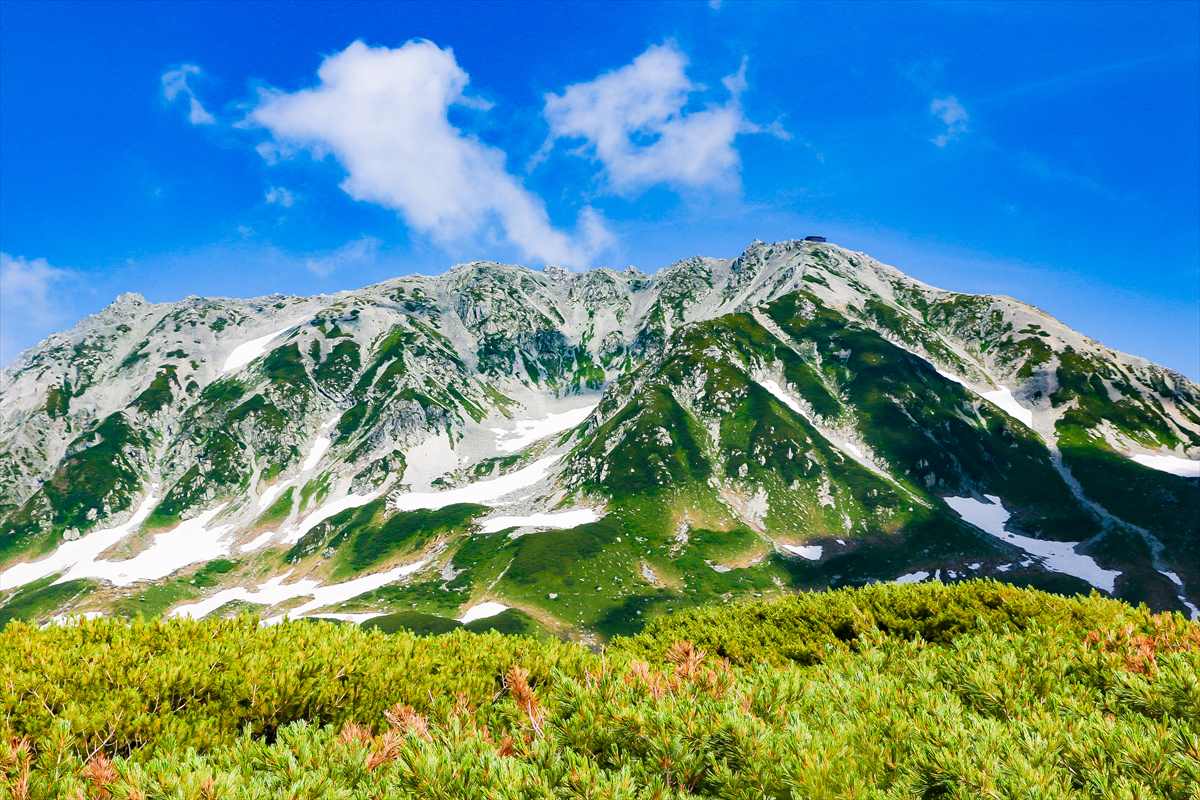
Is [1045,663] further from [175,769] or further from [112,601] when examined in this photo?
[112,601]

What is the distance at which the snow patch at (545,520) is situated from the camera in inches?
6826

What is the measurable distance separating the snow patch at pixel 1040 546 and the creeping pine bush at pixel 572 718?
6236 inches

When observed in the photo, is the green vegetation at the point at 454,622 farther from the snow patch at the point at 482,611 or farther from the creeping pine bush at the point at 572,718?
the creeping pine bush at the point at 572,718

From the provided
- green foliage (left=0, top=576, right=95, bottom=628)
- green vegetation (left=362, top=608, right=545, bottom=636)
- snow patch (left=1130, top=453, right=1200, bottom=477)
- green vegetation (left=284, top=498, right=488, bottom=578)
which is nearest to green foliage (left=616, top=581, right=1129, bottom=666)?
green vegetation (left=362, top=608, right=545, bottom=636)

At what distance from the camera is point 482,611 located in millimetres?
132125

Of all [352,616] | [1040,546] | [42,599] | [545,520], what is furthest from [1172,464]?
[42,599]

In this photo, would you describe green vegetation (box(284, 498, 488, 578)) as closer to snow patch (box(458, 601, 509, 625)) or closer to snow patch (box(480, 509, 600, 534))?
snow patch (box(480, 509, 600, 534))

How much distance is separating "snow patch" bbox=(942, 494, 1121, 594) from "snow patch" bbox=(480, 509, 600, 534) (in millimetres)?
110888

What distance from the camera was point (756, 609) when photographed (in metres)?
23.9

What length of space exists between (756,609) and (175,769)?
20.7 m

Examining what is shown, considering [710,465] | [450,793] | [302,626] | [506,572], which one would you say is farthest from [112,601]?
[450,793]

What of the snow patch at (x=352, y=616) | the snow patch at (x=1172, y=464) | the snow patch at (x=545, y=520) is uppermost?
Result: the snow patch at (x=1172, y=464)

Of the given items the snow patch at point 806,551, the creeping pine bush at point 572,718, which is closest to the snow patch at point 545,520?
the snow patch at point 806,551

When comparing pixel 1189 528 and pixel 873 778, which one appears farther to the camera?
pixel 1189 528
